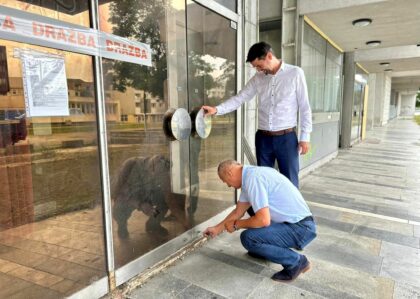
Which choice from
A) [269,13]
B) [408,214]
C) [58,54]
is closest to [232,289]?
[58,54]

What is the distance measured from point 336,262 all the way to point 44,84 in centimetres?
267

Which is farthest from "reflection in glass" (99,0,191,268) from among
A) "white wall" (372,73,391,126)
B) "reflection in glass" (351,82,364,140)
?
"white wall" (372,73,391,126)

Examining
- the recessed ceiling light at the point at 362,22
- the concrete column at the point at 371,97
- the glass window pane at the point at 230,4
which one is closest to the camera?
the glass window pane at the point at 230,4

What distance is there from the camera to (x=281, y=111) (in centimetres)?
287

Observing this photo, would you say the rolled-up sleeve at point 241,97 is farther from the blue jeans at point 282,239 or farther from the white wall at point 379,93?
the white wall at point 379,93

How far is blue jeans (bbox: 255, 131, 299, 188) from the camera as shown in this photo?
2893 mm

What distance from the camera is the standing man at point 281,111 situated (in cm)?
281

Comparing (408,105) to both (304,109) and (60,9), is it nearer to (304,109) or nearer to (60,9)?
(304,109)

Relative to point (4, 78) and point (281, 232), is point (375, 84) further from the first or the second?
point (4, 78)

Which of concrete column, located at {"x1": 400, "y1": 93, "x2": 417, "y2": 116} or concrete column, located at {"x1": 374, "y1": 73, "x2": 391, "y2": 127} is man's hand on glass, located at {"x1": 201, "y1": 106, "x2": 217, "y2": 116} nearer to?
concrete column, located at {"x1": 374, "y1": 73, "x2": 391, "y2": 127}

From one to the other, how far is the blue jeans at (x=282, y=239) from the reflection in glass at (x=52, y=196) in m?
1.19

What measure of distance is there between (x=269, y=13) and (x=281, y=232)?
4310 mm

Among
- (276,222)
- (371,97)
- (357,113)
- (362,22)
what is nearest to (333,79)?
(362,22)

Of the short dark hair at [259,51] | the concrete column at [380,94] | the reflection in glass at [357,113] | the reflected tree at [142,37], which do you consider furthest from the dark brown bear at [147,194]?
the concrete column at [380,94]
